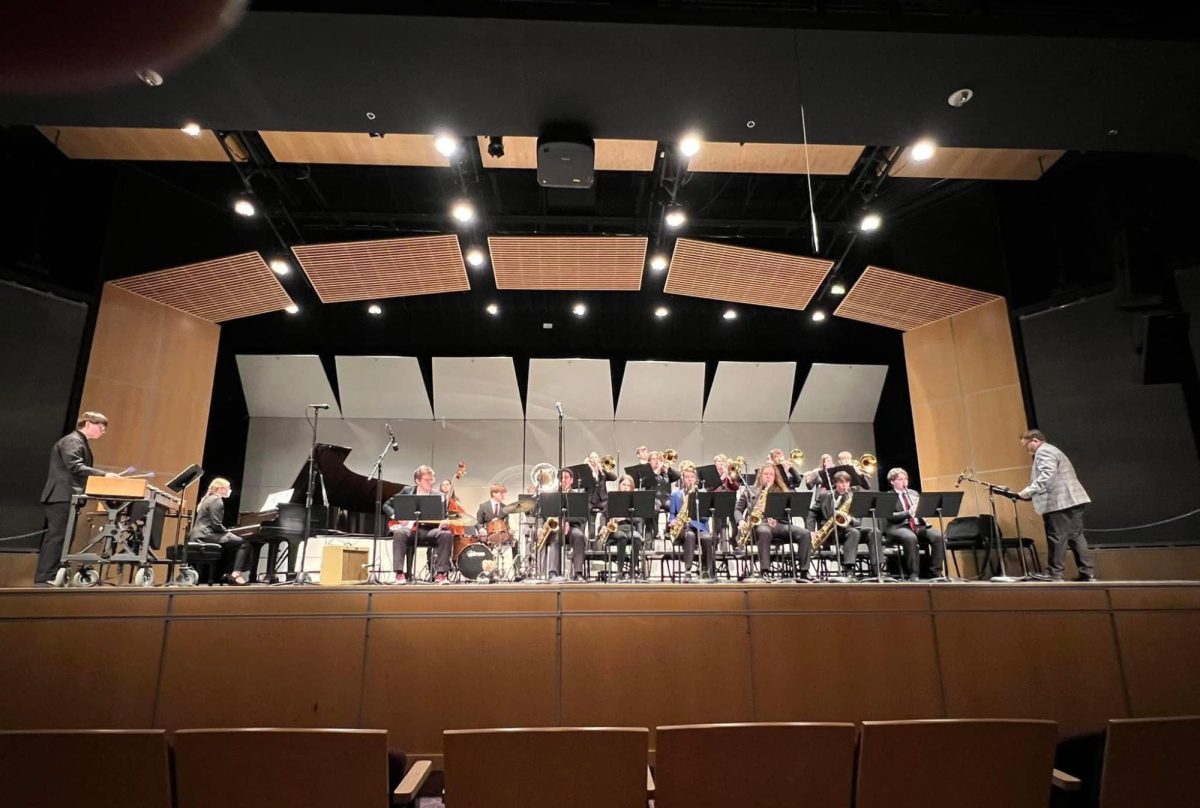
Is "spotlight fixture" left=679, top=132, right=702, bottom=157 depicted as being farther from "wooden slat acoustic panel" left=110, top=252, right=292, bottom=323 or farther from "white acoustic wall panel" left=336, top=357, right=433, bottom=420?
"white acoustic wall panel" left=336, top=357, right=433, bottom=420

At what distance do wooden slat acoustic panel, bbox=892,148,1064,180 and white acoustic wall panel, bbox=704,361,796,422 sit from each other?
4.13 m

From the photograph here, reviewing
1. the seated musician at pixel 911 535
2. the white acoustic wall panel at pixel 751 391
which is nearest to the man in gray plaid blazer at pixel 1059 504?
the seated musician at pixel 911 535

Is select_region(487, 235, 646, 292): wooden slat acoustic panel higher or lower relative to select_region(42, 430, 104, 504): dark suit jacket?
higher

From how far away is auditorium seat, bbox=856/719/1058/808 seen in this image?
2.04 m

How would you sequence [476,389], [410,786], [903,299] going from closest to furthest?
[410,786]
[903,299]
[476,389]

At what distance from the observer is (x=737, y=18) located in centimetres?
419

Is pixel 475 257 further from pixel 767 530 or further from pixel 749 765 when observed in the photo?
pixel 749 765

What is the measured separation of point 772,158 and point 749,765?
6408mm

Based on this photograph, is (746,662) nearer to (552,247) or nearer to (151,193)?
(552,247)

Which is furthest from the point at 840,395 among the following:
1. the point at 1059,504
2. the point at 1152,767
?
the point at 1152,767

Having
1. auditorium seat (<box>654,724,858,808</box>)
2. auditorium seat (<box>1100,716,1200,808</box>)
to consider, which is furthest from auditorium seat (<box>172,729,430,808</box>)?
auditorium seat (<box>1100,716,1200,808</box>)

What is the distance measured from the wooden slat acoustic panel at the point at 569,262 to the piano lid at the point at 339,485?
332cm

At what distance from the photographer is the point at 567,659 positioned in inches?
154

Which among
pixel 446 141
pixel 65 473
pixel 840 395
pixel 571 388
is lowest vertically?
pixel 65 473
